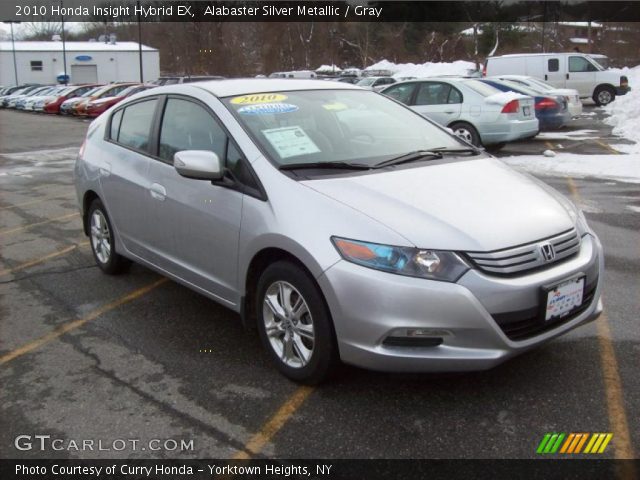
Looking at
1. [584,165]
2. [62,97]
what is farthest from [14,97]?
[584,165]

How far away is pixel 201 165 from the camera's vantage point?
11.9ft

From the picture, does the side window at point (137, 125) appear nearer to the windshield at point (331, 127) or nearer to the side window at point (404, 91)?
the windshield at point (331, 127)

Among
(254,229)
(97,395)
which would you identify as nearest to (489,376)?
(254,229)

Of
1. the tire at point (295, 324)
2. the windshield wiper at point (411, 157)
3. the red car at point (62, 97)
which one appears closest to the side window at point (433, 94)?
the windshield wiper at point (411, 157)

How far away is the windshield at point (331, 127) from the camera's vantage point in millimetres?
3770

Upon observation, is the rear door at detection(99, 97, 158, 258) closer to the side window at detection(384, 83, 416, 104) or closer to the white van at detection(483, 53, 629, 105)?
the side window at detection(384, 83, 416, 104)

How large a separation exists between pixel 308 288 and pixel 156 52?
6662cm

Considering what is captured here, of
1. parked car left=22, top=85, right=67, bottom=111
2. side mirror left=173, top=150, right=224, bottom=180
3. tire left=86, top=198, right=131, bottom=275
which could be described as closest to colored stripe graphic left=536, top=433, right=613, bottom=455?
side mirror left=173, top=150, right=224, bottom=180

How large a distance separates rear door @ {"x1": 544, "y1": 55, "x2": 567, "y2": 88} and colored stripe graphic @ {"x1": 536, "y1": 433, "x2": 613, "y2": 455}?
912 inches

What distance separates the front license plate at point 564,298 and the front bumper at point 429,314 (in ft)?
0.23

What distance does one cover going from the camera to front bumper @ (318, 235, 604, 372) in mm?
2875

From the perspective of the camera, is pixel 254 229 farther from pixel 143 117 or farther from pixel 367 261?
pixel 143 117

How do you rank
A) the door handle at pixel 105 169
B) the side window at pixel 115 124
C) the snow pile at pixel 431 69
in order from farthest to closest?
the snow pile at pixel 431 69
the side window at pixel 115 124
the door handle at pixel 105 169

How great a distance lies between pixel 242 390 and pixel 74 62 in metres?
67.9
